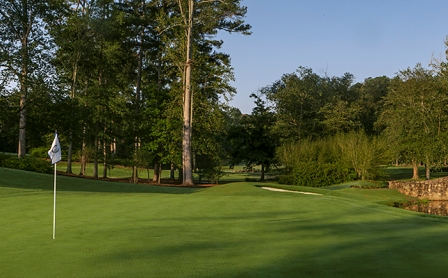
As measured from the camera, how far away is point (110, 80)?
3338cm

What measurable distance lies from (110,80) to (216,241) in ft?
91.9

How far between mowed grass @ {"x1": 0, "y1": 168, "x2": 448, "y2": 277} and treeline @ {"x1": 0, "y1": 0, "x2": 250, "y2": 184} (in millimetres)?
17651

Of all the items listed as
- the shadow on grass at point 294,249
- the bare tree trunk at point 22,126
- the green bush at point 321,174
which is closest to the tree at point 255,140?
the green bush at point 321,174

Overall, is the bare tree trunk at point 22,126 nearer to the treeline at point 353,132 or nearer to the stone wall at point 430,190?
the treeline at point 353,132

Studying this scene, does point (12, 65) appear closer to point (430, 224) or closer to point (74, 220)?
point (74, 220)

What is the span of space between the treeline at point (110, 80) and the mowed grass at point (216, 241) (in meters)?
17.7

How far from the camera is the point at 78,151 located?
33.4 metres

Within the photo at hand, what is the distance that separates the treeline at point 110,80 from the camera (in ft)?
95.5

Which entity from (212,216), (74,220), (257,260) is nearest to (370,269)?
(257,260)

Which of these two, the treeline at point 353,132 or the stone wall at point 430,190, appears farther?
the treeline at point 353,132

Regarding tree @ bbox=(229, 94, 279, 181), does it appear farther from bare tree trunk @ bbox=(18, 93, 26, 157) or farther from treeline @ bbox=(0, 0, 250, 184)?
bare tree trunk @ bbox=(18, 93, 26, 157)

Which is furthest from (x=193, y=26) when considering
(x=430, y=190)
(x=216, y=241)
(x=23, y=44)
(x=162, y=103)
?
(x=216, y=241)

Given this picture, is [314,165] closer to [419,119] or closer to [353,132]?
[353,132]

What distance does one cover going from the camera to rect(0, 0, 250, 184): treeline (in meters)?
29.1
